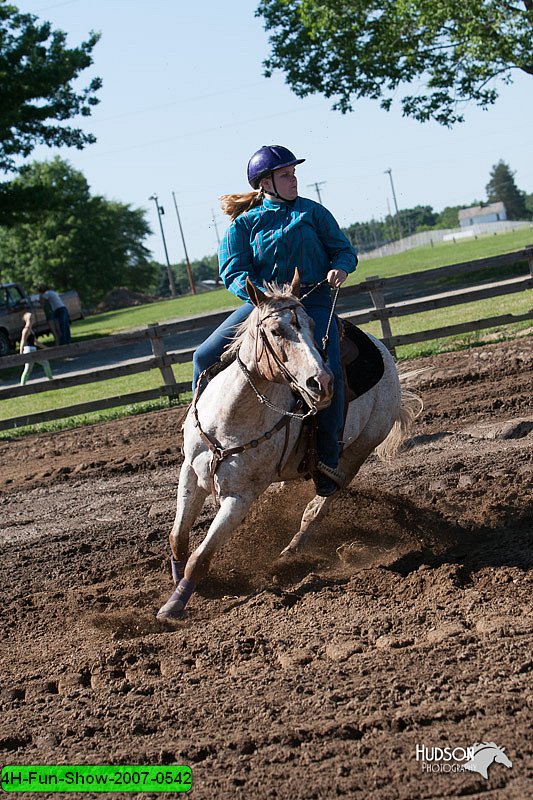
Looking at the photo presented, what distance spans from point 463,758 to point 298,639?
60.5 inches

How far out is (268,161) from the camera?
5.63 meters

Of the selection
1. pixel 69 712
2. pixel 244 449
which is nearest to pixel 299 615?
pixel 244 449

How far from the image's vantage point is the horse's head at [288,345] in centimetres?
484

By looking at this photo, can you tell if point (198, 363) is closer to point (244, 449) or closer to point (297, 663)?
point (244, 449)

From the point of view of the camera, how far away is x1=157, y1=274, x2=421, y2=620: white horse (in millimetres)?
5000

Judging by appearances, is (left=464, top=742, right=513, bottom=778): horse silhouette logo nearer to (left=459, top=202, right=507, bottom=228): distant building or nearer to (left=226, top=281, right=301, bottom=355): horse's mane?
(left=226, top=281, right=301, bottom=355): horse's mane

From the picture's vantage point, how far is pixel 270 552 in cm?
666

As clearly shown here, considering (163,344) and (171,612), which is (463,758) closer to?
(171,612)

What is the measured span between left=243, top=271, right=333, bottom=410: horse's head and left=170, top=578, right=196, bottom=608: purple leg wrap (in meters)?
1.34

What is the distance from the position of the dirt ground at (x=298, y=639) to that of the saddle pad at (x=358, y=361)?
103cm

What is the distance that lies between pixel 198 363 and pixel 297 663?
7.29 feet

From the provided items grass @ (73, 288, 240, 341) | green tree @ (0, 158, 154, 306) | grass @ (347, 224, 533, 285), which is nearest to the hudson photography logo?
grass @ (73, 288, 240, 341)

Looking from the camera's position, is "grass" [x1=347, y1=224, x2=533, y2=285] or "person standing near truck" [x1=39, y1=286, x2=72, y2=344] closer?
"person standing near truck" [x1=39, y1=286, x2=72, y2=344]

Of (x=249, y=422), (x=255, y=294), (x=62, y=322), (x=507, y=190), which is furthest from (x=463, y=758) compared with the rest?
(x=507, y=190)
